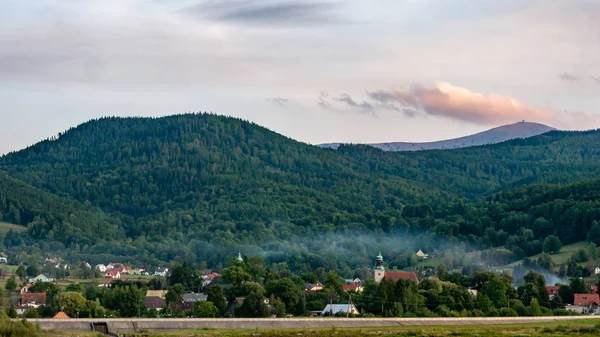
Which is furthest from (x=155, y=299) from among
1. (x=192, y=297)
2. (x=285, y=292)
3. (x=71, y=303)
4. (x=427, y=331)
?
(x=427, y=331)

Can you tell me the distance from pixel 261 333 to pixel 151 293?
65.3 metres

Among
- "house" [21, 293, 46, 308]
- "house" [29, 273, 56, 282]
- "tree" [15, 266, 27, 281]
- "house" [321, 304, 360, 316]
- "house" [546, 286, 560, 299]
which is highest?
"tree" [15, 266, 27, 281]

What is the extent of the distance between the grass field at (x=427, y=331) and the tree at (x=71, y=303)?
88.9ft

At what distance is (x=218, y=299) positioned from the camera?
12475 cm

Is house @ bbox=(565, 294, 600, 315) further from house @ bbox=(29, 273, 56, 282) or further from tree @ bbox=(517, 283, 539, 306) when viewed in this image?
house @ bbox=(29, 273, 56, 282)

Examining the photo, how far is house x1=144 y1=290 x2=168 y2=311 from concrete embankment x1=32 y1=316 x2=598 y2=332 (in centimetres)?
3346

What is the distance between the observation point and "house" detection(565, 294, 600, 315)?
132 metres

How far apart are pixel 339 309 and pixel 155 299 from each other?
32.1 meters

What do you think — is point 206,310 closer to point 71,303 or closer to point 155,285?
point 71,303

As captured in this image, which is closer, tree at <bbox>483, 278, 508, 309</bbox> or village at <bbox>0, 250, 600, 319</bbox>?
village at <bbox>0, 250, 600, 319</bbox>

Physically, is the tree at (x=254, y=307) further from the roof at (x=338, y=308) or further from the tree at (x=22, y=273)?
the tree at (x=22, y=273)

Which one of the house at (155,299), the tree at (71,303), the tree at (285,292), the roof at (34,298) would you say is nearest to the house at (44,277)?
the house at (155,299)

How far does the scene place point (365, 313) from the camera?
11606 cm

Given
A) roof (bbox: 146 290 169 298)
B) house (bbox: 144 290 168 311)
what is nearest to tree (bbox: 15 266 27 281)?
roof (bbox: 146 290 169 298)
